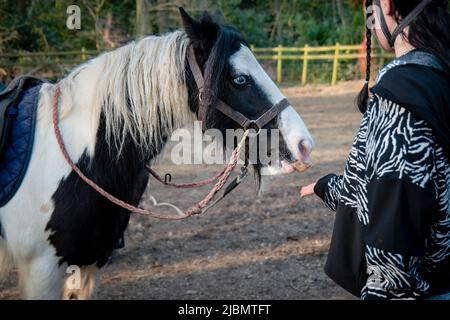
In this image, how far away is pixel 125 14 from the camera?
2173 cm

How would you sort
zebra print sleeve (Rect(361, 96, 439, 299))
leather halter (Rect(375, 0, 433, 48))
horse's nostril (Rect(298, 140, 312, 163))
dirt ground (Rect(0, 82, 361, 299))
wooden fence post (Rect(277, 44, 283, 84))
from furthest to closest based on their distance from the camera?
wooden fence post (Rect(277, 44, 283, 84))
dirt ground (Rect(0, 82, 361, 299))
horse's nostril (Rect(298, 140, 312, 163))
leather halter (Rect(375, 0, 433, 48))
zebra print sleeve (Rect(361, 96, 439, 299))

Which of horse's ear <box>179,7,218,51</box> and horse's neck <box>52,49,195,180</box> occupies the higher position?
horse's ear <box>179,7,218,51</box>

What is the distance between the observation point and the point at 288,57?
20.0 meters

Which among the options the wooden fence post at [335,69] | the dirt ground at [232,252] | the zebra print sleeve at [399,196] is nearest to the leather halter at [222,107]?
the dirt ground at [232,252]

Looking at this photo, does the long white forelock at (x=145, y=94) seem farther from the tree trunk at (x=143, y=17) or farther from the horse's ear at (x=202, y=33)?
the tree trunk at (x=143, y=17)

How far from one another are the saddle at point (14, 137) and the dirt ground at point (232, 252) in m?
1.36

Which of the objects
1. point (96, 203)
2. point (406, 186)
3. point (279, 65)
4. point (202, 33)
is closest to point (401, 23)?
point (406, 186)

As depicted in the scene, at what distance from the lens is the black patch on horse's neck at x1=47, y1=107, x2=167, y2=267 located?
2.56m

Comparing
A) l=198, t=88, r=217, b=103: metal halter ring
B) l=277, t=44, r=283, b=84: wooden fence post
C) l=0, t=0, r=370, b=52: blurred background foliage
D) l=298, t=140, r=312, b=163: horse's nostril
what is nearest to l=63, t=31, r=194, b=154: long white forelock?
l=198, t=88, r=217, b=103: metal halter ring

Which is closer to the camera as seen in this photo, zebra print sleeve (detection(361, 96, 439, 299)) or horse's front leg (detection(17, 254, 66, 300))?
zebra print sleeve (detection(361, 96, 439, 299))

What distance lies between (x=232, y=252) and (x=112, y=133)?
2.63 meters

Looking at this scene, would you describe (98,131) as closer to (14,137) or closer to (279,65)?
(14,137)

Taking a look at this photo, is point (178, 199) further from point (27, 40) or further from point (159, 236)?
point (27, 40)

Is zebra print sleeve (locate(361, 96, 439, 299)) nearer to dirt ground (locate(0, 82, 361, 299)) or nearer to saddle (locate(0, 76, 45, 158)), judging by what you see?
dirt ground (locate(0, 82, 361, 299))
